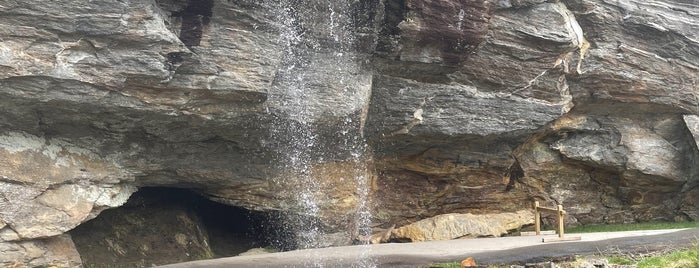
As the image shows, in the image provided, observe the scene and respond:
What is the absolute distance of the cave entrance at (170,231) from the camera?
1265 cm

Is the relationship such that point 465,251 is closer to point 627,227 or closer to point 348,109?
point 348,109

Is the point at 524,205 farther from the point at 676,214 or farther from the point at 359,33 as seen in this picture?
the point at 359,33

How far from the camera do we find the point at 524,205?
1591 cm

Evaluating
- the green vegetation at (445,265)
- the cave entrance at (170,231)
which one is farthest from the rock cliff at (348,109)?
the green vegetation at (445,265)

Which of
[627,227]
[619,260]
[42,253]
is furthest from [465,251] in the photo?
[42,253]

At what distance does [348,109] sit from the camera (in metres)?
12.8

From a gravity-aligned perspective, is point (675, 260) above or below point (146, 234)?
above

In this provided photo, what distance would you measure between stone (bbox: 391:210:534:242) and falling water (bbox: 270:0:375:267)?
238 cm

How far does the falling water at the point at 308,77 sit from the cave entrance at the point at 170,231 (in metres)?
1.80

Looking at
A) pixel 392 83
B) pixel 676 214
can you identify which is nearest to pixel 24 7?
pixel 392 83

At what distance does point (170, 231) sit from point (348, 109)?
512 cm

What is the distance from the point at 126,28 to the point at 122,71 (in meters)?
0.75

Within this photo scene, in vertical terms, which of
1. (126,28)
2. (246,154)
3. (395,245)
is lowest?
(395,245)

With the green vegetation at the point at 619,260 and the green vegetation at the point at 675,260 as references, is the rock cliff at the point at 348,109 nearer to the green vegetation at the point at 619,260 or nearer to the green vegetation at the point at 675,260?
the green vegetation at the point at 619,260
